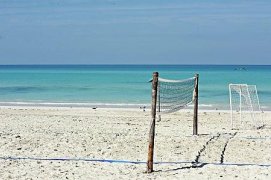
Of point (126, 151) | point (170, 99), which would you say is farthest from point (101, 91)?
point (126, 151)

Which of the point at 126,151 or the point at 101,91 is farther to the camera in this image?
the point at 101,91

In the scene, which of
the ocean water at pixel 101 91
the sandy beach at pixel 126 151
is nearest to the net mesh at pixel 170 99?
the sandy beach at pixel 126 151

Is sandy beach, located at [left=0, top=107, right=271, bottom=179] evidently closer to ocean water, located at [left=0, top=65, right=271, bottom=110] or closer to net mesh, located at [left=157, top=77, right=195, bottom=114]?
net mesh, located at [left=157, top=77, right=195, bottom=114]

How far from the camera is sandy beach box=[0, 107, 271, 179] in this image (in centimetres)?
900

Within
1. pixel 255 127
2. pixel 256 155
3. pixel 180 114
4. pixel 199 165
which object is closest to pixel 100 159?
pixel 199 165

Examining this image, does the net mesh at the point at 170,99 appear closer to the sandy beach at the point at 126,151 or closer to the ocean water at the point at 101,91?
the sandy beach at the point at 126,151

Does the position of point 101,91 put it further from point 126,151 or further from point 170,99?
point 126,151

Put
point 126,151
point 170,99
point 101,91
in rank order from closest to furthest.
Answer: point 126,151, point 170,99, point 101,91

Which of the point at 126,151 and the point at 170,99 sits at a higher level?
the point at 170,99

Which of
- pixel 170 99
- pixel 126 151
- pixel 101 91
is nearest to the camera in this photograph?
pixel 126 151

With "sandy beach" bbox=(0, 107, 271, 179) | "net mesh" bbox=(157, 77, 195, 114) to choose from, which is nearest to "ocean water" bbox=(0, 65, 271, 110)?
"net mesh" bbox=(157, 77, 195, 114)

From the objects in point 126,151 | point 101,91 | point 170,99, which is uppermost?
point 101,91

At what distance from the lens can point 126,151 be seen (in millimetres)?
11078

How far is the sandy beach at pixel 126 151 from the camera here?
9000mm
